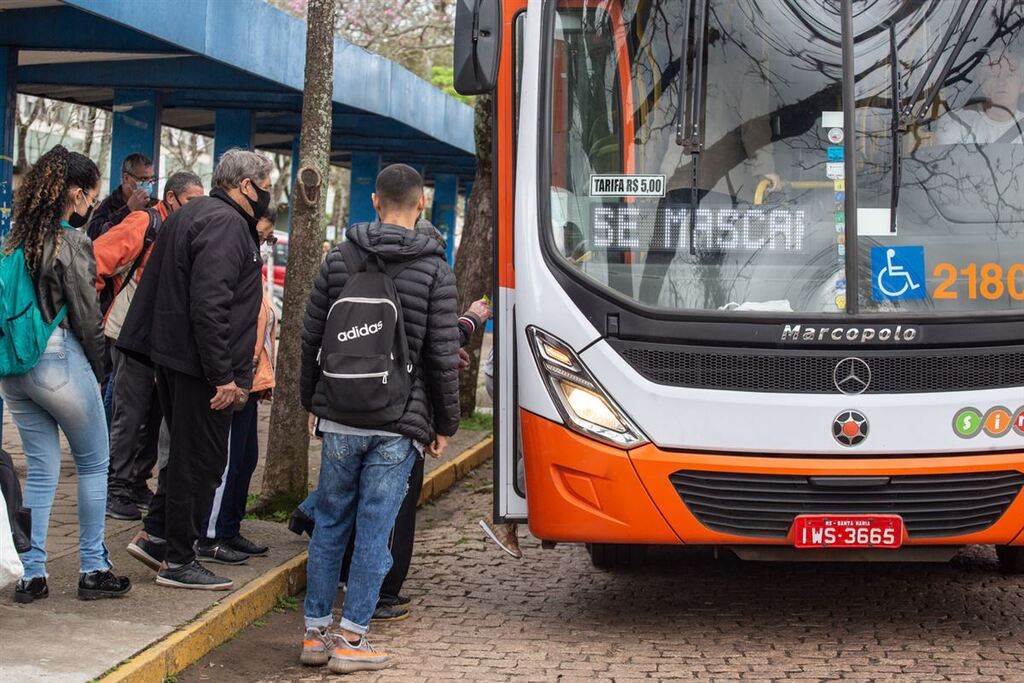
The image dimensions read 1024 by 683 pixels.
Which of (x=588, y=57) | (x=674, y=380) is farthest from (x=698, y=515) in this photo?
(x=588, y=57)

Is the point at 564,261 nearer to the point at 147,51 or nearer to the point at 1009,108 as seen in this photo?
the point at 1009,108

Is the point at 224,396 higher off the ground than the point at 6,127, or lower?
lower

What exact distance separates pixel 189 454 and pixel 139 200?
2.97m

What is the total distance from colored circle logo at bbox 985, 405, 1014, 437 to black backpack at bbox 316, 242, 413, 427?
7.74 ft

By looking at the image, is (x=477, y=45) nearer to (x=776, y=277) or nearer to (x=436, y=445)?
(x=776, y=277)

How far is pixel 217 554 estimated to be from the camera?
743 centimetres

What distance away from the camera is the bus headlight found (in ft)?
20.8

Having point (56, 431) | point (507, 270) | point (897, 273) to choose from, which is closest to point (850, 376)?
point (897, 273)

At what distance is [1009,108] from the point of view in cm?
650

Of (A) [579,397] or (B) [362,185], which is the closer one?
(A) [579,397]

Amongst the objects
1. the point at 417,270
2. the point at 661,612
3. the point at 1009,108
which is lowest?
the point at 661,612

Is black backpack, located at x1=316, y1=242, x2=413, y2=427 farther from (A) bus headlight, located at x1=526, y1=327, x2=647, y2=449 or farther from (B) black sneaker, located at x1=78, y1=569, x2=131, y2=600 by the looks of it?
(B) black sneaker, located at x1=78, y1=569, x2=131, y2=600

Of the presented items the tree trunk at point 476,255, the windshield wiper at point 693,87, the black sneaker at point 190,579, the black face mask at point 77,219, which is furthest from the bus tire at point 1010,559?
the tree trunk at point 476,255

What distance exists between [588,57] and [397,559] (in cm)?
239
